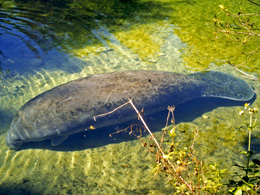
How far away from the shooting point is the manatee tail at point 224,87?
509 centimetres

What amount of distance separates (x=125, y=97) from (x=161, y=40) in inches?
176

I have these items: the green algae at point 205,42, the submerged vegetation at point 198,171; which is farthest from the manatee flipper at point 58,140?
the green algae at point 205,42

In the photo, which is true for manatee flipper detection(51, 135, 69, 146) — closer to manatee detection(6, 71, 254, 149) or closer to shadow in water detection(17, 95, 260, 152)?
manatee detection(6, 71, 254, 149)

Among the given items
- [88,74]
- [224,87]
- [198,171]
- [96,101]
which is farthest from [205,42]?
[198,171]

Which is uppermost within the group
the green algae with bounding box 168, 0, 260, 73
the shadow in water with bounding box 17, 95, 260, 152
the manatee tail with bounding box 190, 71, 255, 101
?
the green algae with bounding box 168, 0, 260, 73

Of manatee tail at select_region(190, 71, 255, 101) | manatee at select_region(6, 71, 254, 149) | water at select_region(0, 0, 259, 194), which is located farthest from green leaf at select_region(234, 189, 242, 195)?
manatee tail at select_region(190, 71, 255, 101)

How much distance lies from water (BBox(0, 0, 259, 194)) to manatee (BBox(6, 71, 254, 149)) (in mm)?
307

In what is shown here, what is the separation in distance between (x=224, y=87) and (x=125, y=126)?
8.86 feet

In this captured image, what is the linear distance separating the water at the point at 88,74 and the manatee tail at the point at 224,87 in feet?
0.79

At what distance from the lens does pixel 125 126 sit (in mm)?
4582

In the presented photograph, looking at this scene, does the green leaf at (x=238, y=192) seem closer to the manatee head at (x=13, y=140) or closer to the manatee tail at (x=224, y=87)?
the manatee tail at (x=224, y=87)

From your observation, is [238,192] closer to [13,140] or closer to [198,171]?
[198,171]

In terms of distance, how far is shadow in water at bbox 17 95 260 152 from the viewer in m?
4.20

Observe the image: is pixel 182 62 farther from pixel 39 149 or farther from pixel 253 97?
pixel 39 149
